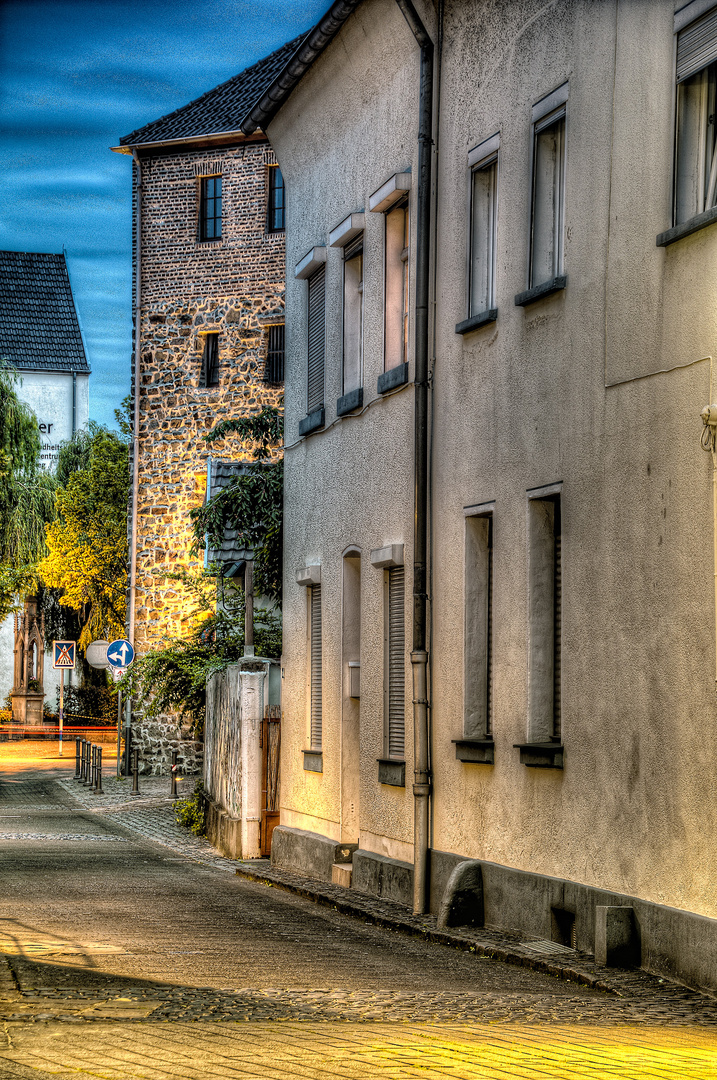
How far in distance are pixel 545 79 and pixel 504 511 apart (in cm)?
325

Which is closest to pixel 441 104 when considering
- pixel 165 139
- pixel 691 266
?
pixel 691 266

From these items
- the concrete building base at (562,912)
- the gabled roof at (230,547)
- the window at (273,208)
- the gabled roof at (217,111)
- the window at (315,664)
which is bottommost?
the concrete building base at (562,912)

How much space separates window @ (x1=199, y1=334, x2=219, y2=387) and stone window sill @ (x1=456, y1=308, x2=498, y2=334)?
2275cm

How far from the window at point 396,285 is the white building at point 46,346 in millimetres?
53128

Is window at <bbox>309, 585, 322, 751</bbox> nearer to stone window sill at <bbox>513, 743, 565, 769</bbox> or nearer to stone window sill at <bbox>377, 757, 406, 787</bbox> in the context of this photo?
stone window sill at <bbox>377, 757, 406, 787</bbox>

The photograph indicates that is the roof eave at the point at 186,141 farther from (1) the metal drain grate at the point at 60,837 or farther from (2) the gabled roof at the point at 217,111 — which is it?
(1) the metal drain grate at the point at 60,837

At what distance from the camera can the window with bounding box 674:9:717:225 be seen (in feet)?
30.8

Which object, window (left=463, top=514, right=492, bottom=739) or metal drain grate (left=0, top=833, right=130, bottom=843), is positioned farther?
metal drain grate (left=0, top=833, right=130, bottom=843)

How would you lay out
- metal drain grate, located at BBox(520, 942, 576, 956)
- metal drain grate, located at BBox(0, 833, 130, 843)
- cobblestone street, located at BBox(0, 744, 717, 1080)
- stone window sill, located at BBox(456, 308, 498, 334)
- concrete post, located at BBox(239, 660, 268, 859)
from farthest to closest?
metal drain grate, located at BBox(0, 833, 130, 843) → concrete post, located at BBox(239, 660, 268, 859) → stone window sill, located at BBox(456, 308, 498, 334) → metal drain grate, located at BBox(520, 942, 576, 956) → cobblestone street, located at BBox(0, 744, 717, 1080)

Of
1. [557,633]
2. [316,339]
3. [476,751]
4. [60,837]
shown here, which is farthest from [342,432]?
[60,837]

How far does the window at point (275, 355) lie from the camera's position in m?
34.6

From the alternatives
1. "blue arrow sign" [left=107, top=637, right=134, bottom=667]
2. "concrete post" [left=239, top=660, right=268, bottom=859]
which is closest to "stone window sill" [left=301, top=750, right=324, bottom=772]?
"concrete post" [left=239, top=660, right=268, bottom=859]

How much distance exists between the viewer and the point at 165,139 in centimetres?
3512

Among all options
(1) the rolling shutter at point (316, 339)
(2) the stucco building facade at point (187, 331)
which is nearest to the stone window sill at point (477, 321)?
(1) the rolling shutter at point (316, 339)
